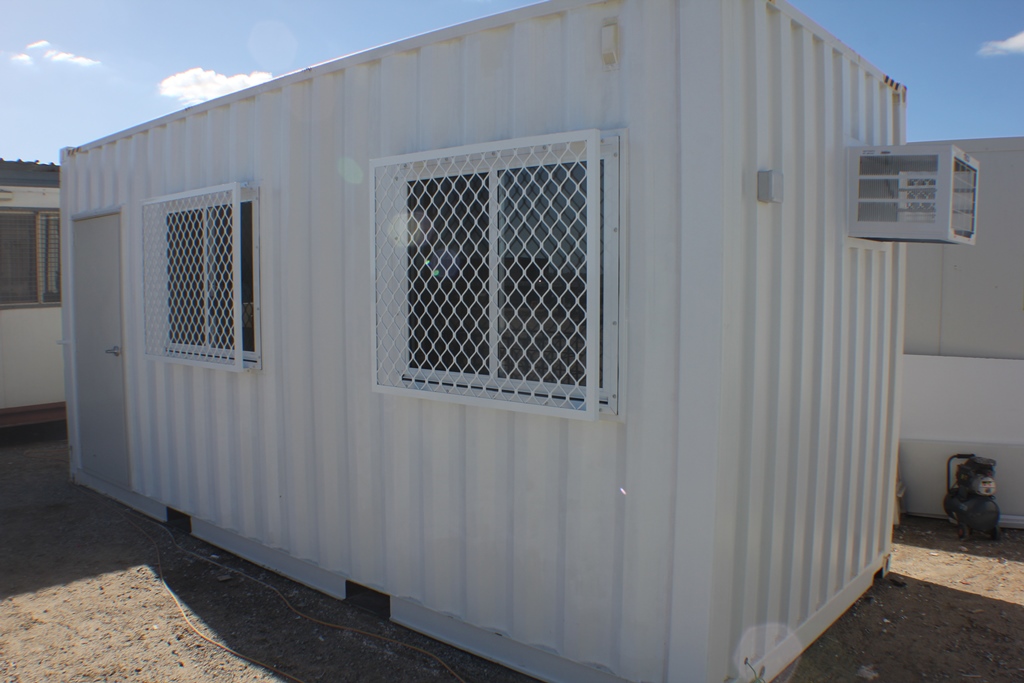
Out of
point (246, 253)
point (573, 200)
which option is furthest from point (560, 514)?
Answer: point (246, 253)

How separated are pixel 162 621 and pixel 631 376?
8.44 ft

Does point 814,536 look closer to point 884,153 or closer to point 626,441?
point 626,441

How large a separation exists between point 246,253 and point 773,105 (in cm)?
289

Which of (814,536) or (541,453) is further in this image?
(814,536)

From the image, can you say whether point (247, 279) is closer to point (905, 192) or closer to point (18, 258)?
point (905, 192)

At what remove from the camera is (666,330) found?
2.46 m

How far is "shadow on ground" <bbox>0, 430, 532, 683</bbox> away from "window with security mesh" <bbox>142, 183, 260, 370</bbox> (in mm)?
1179

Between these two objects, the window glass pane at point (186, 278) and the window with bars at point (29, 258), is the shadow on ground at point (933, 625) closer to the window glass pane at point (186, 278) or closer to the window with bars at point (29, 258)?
the window glass pane at point (186, 278)

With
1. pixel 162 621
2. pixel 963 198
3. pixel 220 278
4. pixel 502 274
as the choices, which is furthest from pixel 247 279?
pixel 963 198

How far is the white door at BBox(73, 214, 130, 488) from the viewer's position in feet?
17.0

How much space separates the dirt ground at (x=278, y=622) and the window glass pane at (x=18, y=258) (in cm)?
329

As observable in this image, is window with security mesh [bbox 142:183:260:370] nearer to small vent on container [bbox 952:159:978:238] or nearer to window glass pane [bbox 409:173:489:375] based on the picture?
window glass pane [bbox 409:173:489:375]

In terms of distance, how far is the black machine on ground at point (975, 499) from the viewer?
14.6 ft

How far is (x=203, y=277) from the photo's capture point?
4.33 metres
